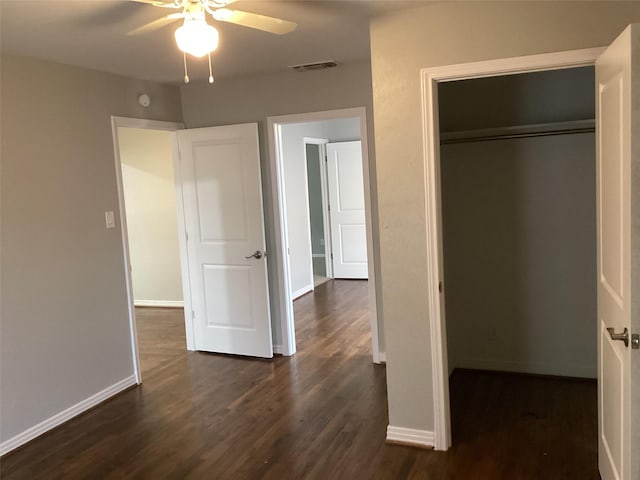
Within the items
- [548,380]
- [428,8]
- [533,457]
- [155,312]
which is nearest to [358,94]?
[428,8]

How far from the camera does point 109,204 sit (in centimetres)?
410

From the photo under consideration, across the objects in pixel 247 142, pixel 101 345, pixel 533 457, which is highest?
pixel 247 142

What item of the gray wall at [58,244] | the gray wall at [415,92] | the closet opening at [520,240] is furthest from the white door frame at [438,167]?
the gray wall at [58,244]

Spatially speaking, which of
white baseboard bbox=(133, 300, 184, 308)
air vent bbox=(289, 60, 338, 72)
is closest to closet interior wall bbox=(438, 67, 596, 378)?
air vent bbox=(289, 60, 338, 72)

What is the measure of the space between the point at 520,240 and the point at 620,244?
A: 1.91 metres

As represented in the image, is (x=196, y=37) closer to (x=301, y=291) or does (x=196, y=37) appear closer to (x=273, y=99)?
(x=273, y=99)

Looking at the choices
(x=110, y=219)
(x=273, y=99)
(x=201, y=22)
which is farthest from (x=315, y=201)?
(x=201, y=22)

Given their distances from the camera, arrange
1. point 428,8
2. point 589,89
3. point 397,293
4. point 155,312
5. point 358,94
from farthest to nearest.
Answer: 1. point 155,312
2. point 358,94
3. point 589,89
4. point 397,293
5. point 428,8

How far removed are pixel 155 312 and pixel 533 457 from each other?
4.92 m

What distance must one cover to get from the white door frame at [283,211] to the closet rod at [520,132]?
2.30 feet

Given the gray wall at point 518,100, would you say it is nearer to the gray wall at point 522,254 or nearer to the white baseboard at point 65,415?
the gray wall at point 522,254

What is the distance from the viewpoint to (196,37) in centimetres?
209

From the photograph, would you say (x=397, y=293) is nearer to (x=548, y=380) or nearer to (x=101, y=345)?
(x=548, y=380)

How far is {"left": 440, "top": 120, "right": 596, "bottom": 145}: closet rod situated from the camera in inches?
142
